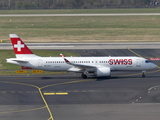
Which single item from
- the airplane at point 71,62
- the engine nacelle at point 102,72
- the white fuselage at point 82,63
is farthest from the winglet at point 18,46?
the engine nacelle at point 102,72

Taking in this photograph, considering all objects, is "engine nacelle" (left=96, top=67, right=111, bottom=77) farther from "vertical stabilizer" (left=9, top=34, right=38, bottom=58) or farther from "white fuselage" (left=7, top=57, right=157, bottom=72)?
"vertical stabilizer" (left=9, top=34, right=38, bottom=58)

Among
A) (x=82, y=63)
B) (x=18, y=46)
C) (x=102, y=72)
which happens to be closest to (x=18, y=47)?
(x=18, y=46)

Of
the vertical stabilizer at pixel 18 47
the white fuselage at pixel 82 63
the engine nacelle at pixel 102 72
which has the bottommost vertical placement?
the engine nacelle at pixel 102 72

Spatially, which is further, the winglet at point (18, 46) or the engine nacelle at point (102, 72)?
the winglet at point (18, 46)

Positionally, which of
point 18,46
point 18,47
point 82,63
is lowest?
point 82,63

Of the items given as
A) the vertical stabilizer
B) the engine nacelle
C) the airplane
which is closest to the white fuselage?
the airplane

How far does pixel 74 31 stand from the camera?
106 meters


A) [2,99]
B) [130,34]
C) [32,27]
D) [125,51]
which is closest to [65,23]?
[32,27]

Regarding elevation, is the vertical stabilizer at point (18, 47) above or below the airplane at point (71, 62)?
above

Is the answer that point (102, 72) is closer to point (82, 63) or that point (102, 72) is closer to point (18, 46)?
point (82, 63)

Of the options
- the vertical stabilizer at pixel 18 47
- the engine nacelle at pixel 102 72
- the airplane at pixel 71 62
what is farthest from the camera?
the vertical stabilizer at pixel 18 47

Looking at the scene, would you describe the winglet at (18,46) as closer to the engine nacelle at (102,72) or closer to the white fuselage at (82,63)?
the white fuselage at (82,63)

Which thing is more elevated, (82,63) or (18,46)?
(18,46)

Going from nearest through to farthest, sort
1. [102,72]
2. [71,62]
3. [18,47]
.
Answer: [102,72]
[71,62]
[18,47]
